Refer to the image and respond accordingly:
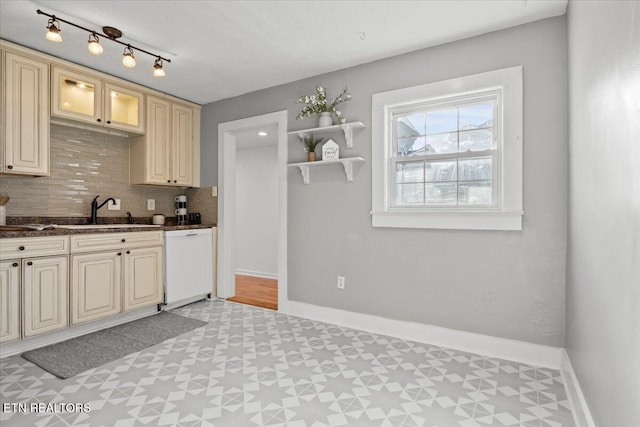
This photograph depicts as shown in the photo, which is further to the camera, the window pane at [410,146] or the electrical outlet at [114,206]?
the electrical outlet at [114,206]

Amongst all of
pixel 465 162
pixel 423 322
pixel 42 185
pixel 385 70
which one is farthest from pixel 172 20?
pixel 423 322

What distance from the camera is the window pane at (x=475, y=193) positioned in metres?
2.73

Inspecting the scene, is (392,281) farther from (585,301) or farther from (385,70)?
(385,70)

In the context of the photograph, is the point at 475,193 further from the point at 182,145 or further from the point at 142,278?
the point at 182,145

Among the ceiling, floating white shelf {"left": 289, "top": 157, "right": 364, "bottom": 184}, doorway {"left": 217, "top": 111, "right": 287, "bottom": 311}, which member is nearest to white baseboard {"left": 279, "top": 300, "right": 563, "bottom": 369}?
doorway {"left": 217, "top": 111, "right": 287, "bottom": 311}

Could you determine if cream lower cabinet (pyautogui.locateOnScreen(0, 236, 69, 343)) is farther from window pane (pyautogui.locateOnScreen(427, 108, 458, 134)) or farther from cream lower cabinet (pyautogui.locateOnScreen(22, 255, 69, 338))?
window pane (pyautogui.locateOnScreen(427, 108, 458, 134))

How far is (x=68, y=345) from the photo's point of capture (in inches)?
110

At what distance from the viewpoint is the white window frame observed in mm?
2547

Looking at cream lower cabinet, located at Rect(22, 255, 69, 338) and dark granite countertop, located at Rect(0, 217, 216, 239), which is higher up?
dark granite countertop, located at Rect(0, 217, 216, 239)

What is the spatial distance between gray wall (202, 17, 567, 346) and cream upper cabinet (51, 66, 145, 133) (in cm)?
130

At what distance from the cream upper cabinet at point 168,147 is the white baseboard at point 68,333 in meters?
1.44

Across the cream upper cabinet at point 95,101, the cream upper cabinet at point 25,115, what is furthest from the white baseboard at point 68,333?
the cream upper cabinet at point 95,101

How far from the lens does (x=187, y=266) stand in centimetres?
396

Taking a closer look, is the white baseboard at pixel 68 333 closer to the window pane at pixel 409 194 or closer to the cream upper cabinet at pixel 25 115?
the cream upper cabinet at pixel 25 115
